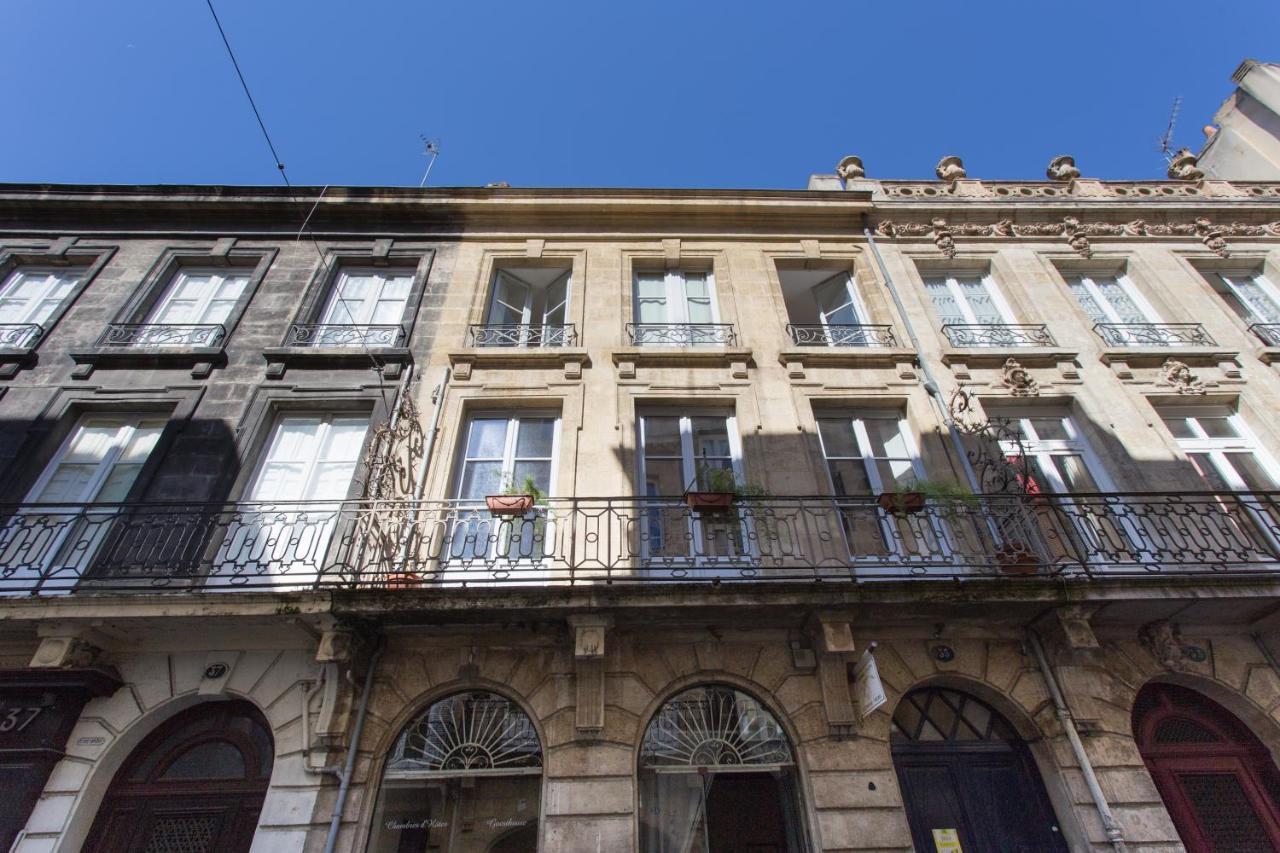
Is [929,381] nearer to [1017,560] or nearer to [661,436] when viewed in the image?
[1017,560]

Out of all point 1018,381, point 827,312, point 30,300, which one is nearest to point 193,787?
point 30,300

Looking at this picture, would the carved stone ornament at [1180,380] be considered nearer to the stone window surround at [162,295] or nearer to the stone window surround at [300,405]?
the stone window surround at [300,405]

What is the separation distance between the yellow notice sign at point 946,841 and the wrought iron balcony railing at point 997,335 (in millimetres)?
5773

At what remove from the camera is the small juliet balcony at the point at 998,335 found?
27.6 ft

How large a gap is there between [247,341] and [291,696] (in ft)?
16.0

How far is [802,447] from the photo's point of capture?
708cm

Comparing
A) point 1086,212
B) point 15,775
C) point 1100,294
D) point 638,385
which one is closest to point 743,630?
point 638,385

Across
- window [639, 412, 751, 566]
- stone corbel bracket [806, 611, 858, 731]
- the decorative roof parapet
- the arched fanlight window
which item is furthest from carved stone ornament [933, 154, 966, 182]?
Answer: the arched fanlight window

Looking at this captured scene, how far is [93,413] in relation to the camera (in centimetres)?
752

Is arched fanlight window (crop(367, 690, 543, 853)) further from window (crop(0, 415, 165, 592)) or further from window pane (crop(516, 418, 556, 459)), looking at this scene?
window (crop(0, 415, 165, 592))

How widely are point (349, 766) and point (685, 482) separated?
4.07m

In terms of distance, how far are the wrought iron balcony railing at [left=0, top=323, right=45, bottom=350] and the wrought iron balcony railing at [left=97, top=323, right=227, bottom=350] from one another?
0.85 metres

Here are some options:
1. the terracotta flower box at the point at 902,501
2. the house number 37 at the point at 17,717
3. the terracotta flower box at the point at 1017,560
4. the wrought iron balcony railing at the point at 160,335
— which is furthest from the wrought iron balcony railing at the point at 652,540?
the wrought iron balcony railing at the point at 160,335

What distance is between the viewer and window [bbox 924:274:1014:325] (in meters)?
8.95
